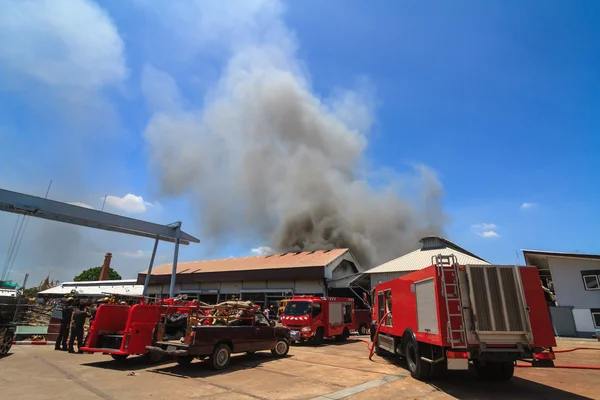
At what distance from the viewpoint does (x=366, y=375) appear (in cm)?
791

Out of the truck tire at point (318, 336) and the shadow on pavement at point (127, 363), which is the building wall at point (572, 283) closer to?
the truck tire at point (318, 336)

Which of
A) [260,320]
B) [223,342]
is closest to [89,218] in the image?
[260,320]

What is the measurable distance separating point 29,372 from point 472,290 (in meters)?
10.0

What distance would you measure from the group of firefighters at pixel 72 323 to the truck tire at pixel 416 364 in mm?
9120

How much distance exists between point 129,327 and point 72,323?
4.49 meters

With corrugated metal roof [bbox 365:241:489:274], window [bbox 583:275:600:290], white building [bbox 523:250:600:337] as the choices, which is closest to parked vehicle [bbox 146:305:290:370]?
corrugated metal roof [bbox 365:241:489:274]

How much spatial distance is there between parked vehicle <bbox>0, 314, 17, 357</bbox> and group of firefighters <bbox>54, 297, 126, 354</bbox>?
1437mm

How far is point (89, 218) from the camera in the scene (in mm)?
25422

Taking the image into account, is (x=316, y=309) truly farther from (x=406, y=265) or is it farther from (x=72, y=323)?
(x=406, y=265)

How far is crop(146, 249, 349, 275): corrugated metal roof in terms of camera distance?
30.1 meters

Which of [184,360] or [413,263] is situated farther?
[413,263]

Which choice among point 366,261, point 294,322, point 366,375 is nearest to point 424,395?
point 366,375

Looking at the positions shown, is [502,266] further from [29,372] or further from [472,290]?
[29,372]

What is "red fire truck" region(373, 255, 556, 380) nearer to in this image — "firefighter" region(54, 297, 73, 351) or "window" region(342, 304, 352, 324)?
"window" region(342, 304, 352, 324)
